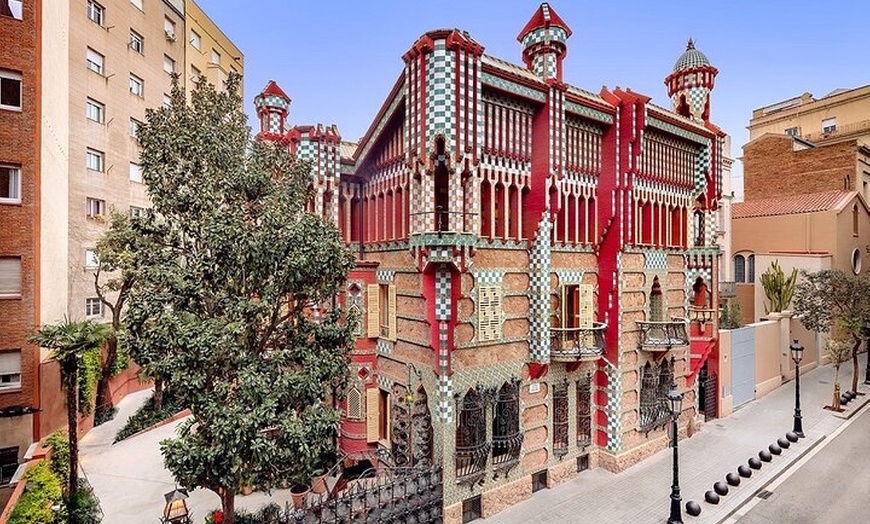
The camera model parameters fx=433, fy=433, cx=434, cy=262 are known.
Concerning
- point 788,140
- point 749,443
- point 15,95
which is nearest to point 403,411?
point 749,443

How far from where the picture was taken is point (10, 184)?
14773 mm

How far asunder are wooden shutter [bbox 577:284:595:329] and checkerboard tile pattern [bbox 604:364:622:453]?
192 cm

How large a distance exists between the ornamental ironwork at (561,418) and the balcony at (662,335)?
388 centimetres

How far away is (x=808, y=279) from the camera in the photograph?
24844mm

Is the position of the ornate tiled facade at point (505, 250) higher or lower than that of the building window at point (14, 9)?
lower

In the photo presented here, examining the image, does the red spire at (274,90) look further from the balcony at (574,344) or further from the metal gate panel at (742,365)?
the metal gate panel at (742,365)

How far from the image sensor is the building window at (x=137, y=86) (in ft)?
74.1

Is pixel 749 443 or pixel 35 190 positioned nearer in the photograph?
pixel 35 190

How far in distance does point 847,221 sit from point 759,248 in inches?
209

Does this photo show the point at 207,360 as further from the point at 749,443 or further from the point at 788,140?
the point at 788,140

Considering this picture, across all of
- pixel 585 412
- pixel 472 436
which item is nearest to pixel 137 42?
pixel 472 436

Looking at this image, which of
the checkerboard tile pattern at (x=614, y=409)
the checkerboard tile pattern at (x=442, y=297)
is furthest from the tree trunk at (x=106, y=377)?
the checkerboard tile pattern at (x=614, y=409)

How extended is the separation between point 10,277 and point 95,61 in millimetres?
11251

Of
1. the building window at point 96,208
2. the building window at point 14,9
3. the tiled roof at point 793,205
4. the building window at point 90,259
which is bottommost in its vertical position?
the building window at point 90,259
